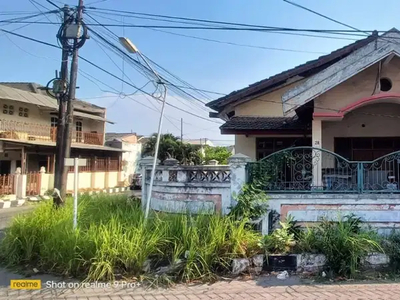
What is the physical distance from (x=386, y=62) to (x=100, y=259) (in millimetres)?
8951

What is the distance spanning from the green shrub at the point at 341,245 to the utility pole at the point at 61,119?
5.55m

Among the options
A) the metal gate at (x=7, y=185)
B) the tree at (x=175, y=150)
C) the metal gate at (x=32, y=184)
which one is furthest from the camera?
the tree at (x=175, y=150)

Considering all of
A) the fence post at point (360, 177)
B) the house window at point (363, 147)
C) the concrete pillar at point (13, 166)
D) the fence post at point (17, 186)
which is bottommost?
the fence post at point (17, 186)

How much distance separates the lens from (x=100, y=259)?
595 cm

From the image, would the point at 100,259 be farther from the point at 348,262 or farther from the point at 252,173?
the point at 348,262

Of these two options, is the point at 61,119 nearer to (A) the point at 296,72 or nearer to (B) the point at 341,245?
(B) the point at 341,245

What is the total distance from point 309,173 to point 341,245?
2221 millimetres

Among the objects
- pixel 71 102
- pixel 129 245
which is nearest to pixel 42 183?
pixel 71 102

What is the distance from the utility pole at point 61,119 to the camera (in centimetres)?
872

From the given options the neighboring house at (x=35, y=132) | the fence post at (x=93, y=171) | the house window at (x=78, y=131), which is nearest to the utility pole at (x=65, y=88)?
the neighboring house at (x=35, y=132)

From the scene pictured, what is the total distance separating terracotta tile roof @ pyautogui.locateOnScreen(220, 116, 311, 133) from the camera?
42.0 feet

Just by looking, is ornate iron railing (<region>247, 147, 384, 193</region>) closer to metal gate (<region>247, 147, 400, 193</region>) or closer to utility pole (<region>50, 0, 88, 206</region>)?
metal gate (<region>247, 147, 400, 193</region>)

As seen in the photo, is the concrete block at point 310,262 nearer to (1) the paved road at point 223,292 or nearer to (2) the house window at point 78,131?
(1) the paved road at point 223,292

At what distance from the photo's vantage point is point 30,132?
2539cm
